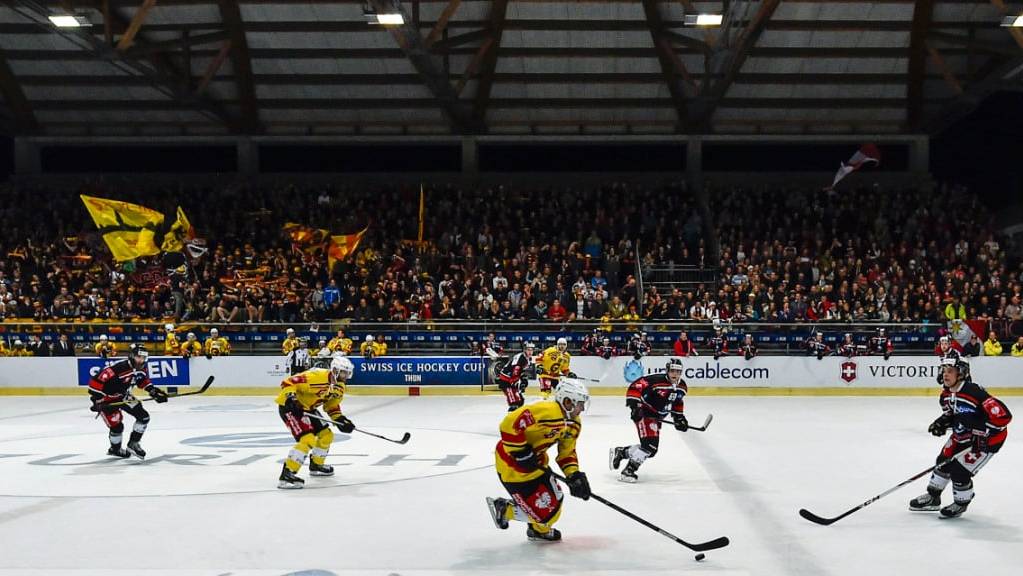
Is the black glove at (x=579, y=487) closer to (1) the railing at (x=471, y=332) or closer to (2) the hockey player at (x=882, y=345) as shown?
(1) the railing at (x=471, y=332)

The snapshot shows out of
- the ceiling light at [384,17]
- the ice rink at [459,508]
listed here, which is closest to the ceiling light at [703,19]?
the ceiling light at [384,17]

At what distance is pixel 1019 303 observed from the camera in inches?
946

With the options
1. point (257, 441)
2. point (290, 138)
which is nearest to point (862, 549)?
point (257, 441)

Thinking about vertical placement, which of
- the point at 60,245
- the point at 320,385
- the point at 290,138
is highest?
the point at 290,138

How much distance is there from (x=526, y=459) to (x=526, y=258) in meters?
20.9

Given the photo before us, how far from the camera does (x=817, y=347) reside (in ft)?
74.8

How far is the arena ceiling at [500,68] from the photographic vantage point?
28047 mm

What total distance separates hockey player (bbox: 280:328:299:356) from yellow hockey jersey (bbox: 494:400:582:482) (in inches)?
660

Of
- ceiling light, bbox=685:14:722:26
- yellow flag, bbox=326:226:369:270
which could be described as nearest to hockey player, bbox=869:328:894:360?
ceiling light, bbox=685:14:722:26

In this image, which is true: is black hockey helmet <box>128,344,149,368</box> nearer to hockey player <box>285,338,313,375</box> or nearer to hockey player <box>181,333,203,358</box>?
hockey player <box>285,338,313,375</box>

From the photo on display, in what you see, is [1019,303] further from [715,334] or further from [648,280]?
[648,280]

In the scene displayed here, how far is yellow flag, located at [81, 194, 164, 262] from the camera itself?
27266mm

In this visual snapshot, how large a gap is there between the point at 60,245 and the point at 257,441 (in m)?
20.3

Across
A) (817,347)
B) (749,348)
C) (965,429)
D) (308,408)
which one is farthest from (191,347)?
(965,429)
